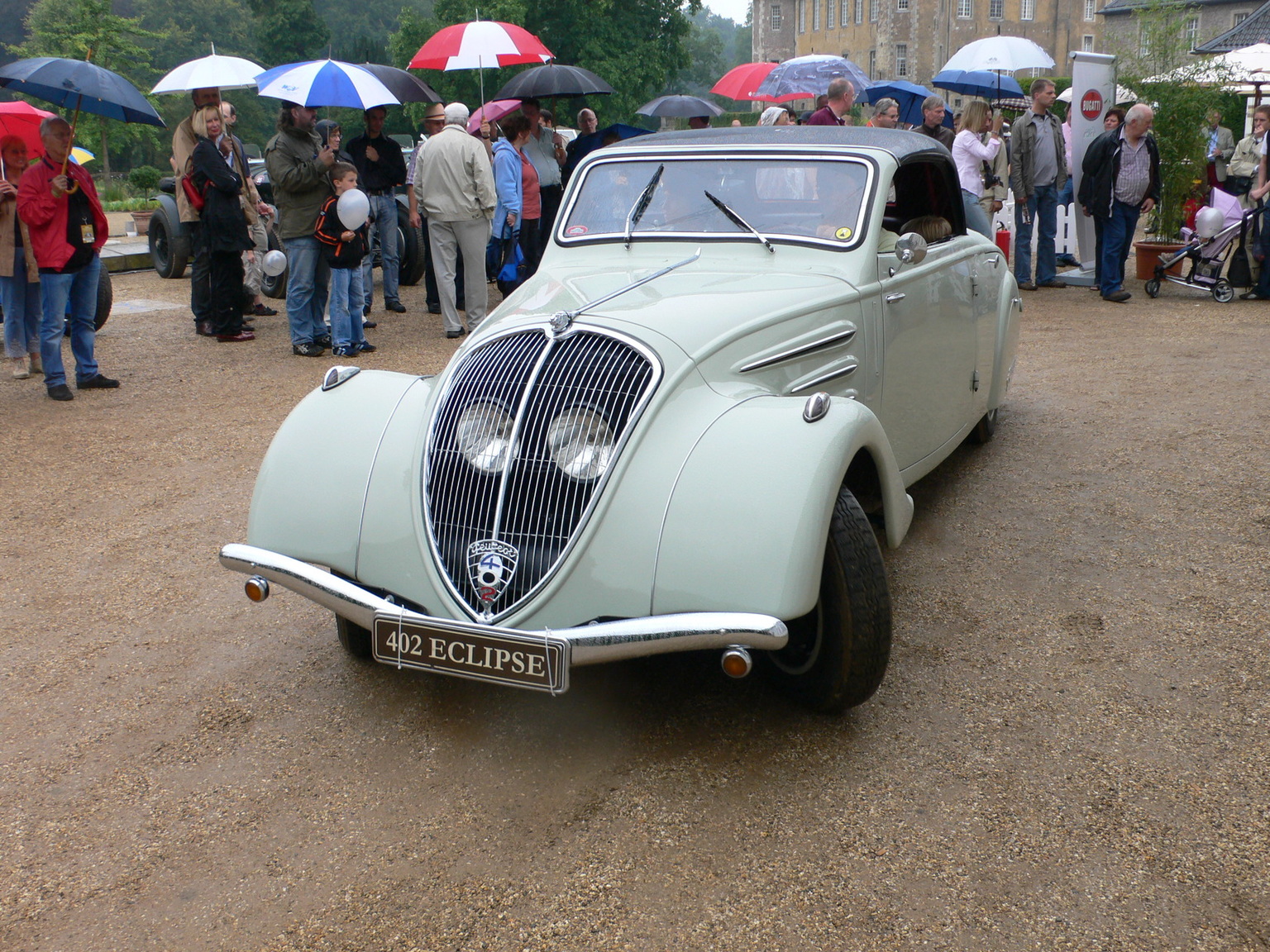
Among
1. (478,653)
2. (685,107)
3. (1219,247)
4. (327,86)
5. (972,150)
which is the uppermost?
(685,107)

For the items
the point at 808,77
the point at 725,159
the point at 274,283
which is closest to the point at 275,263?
the point at 274,283

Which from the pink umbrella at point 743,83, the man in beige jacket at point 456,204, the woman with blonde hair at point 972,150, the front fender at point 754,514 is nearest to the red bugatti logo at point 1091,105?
the woman with blonde hair at point 972,150

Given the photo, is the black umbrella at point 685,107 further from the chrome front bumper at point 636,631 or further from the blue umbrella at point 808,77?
the chrome front bumper at point 636,631

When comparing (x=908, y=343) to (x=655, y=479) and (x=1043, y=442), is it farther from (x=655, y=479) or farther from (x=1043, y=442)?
(x=1043, y=442)

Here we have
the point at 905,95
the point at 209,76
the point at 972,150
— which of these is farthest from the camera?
the point at 905,95

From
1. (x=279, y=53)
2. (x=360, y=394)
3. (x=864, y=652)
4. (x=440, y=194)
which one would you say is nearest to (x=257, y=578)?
(x=360, y=394)

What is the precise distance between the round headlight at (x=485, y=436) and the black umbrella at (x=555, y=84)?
8306 mm

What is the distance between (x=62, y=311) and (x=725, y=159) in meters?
5.51

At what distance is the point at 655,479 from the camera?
3010 millimetres

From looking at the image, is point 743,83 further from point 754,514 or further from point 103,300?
point 754,514

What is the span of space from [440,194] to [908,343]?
6002 millimetres

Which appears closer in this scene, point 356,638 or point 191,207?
point 356,638

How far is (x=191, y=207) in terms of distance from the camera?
939 cm

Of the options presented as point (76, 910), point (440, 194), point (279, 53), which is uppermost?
point (279, 53)
